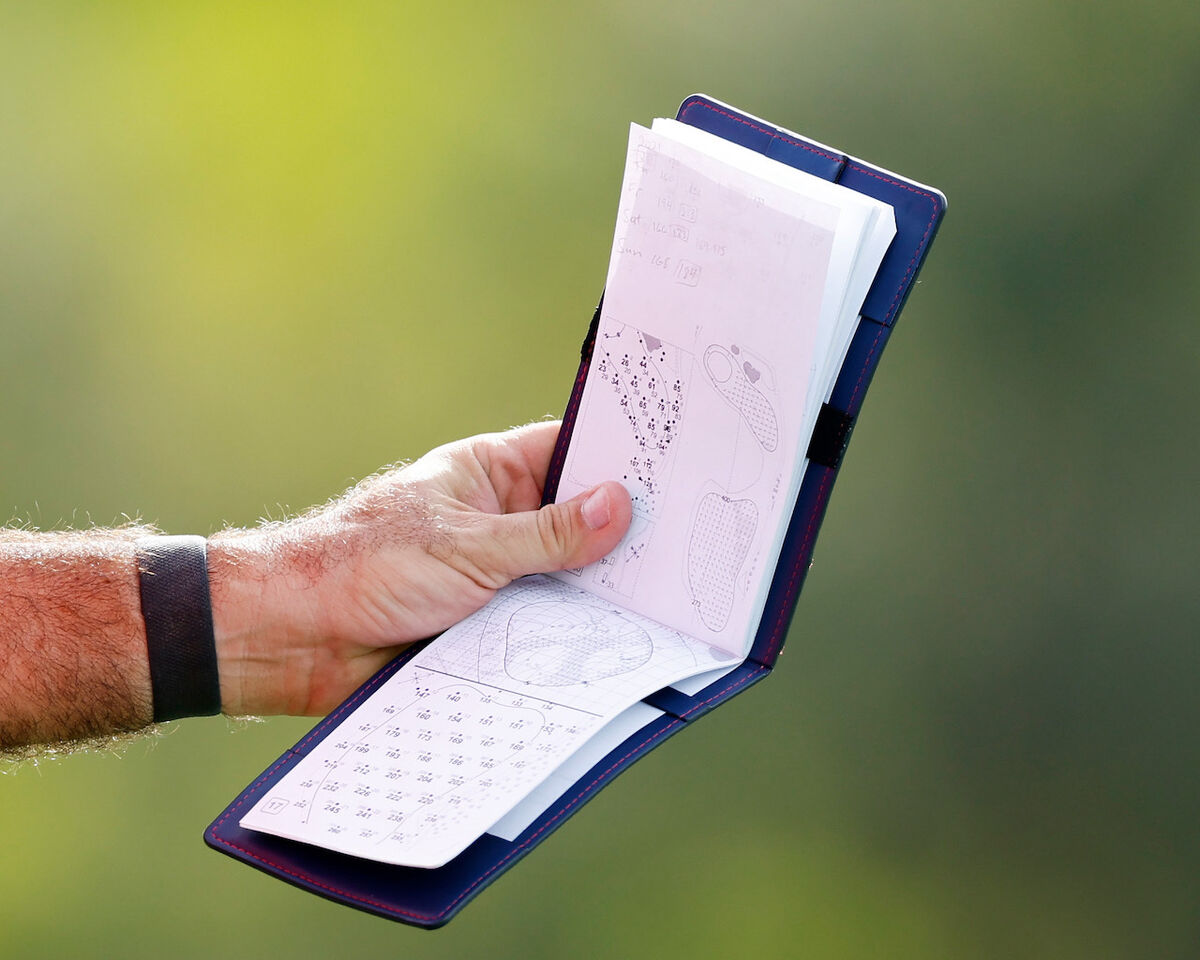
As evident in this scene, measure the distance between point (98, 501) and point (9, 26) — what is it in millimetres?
1444

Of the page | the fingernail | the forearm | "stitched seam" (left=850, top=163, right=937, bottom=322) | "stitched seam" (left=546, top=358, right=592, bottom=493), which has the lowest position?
the forearm

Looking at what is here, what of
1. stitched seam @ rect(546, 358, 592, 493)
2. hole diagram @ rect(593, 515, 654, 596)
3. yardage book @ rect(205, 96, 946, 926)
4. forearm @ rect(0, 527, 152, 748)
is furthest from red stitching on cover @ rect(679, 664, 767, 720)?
forearm @ rect(0, 527, 152, 748)

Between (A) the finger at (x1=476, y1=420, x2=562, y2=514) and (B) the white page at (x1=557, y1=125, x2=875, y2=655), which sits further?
(A) the finger at (x1=476, y1=420, x2=562, y2=514)

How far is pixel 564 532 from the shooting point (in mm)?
1584

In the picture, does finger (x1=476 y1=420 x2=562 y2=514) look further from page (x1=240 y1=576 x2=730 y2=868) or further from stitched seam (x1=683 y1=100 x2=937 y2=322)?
stitched seam (x1=683 y1=100 x2=937 y2=322)

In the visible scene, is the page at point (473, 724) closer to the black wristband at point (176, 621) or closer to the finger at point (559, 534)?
the finger at point (559, 534)

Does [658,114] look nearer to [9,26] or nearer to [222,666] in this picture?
[9,26]

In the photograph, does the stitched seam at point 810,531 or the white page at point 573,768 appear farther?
the stitched seam at point 810,531

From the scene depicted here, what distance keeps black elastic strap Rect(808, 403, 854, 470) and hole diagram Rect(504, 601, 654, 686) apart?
0.94 feet

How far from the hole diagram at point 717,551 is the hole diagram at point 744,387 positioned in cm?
8

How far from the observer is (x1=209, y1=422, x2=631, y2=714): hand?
1.57 metres

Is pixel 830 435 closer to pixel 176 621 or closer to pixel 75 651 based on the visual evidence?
pixel 176 621

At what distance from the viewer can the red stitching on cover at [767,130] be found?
1481 millimetres

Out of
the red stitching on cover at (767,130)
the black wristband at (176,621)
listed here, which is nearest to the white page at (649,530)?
the red stitching on cover at (767,130)
